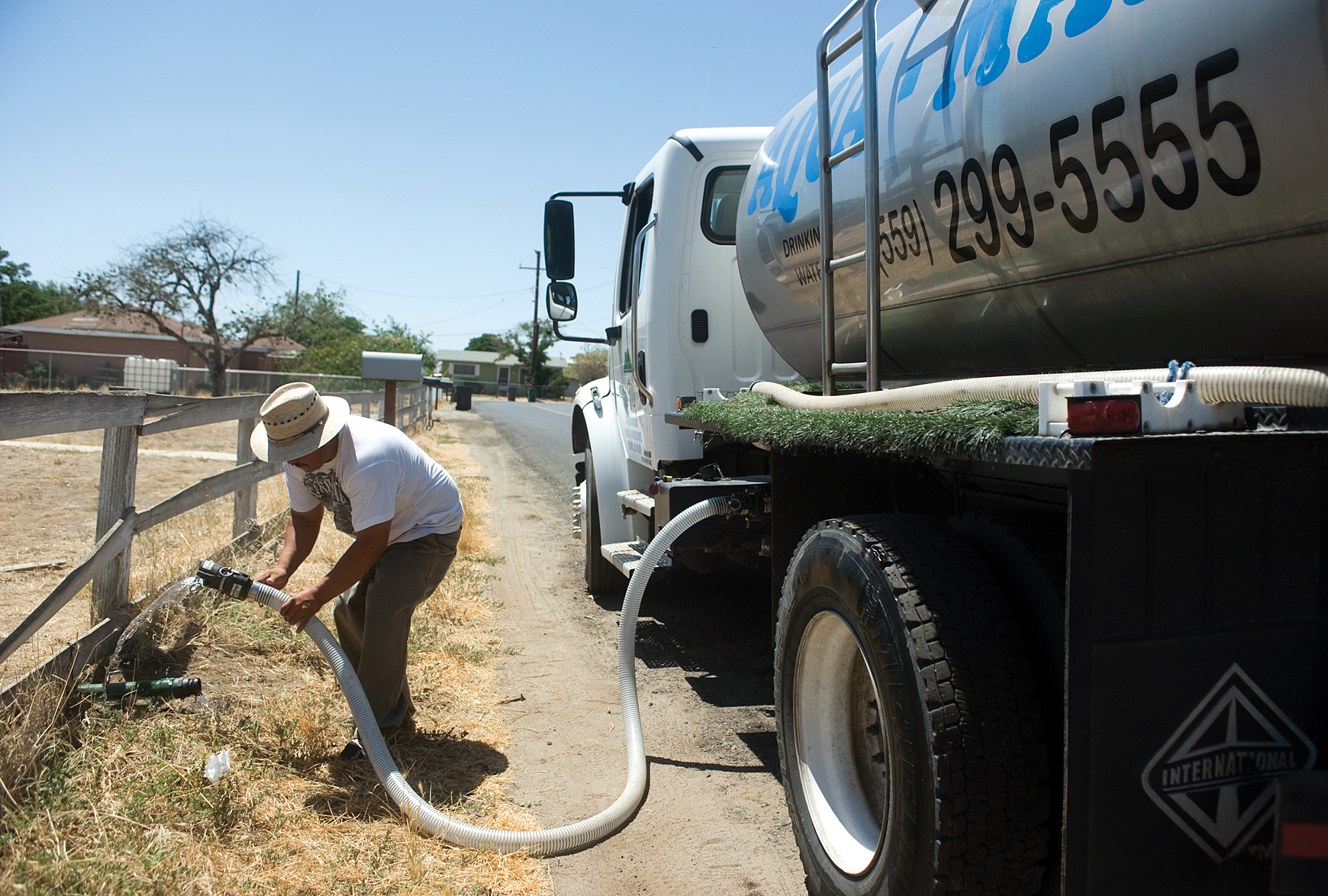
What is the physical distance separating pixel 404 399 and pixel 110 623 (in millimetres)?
18637

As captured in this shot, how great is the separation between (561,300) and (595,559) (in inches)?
69.6

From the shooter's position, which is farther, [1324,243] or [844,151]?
[844,151]

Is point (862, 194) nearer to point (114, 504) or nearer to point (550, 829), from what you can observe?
point (550, 829)

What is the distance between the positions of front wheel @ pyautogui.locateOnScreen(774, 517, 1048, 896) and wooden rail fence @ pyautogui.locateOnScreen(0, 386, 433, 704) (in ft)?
9.06

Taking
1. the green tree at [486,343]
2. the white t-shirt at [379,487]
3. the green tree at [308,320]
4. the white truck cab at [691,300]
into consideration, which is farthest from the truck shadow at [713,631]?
the green tree at [486,343]

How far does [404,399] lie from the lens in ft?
72.8

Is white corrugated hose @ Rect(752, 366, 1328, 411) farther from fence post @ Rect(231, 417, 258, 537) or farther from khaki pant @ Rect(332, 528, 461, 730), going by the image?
fence post @ Rect(231, 417, 258, 537)

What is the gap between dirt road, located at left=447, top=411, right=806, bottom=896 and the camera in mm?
2984

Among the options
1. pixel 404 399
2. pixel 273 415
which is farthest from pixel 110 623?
pixel 404 399

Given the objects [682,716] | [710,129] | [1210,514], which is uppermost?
[710,129]

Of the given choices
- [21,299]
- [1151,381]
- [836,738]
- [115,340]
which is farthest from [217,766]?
[21,299]

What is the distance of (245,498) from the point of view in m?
6.35

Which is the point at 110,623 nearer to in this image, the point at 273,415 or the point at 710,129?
the point at 273,415

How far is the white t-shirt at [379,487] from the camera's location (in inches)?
136
